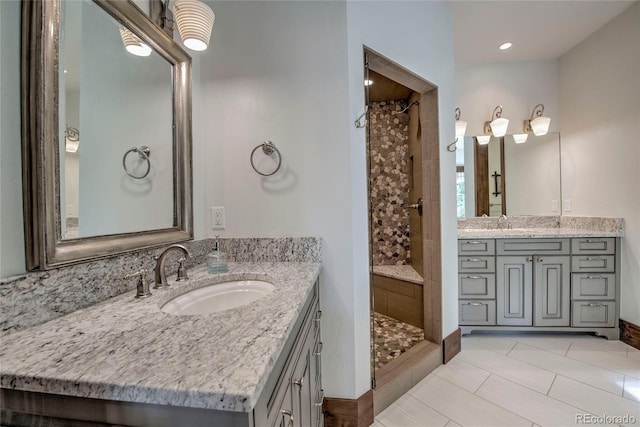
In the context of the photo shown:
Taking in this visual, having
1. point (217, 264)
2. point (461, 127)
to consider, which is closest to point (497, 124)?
point (461, 127)

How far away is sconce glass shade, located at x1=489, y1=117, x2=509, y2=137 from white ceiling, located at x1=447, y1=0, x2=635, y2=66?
2.26ft

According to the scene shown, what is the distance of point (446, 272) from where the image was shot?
2023 millimetres

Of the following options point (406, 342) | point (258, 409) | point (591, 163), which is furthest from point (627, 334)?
point (258, 409)

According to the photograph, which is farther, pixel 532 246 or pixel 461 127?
pixel 461 127

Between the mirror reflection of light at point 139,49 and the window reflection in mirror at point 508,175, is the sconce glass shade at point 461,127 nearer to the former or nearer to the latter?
the window reflection in mirror at point 508,175

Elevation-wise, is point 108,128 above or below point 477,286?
above

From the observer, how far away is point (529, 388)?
1.69m

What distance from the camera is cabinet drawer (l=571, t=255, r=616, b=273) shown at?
2264 millimetres

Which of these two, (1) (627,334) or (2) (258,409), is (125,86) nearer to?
(2) (258,409)

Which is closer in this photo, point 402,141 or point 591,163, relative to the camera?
point 591,163

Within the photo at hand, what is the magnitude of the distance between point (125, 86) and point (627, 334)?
12.7 ft

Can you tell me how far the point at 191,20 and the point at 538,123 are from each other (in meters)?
3.23

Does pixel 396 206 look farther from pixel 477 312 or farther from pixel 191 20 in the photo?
pixel 191 20

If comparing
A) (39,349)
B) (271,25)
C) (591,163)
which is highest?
(271,25)
